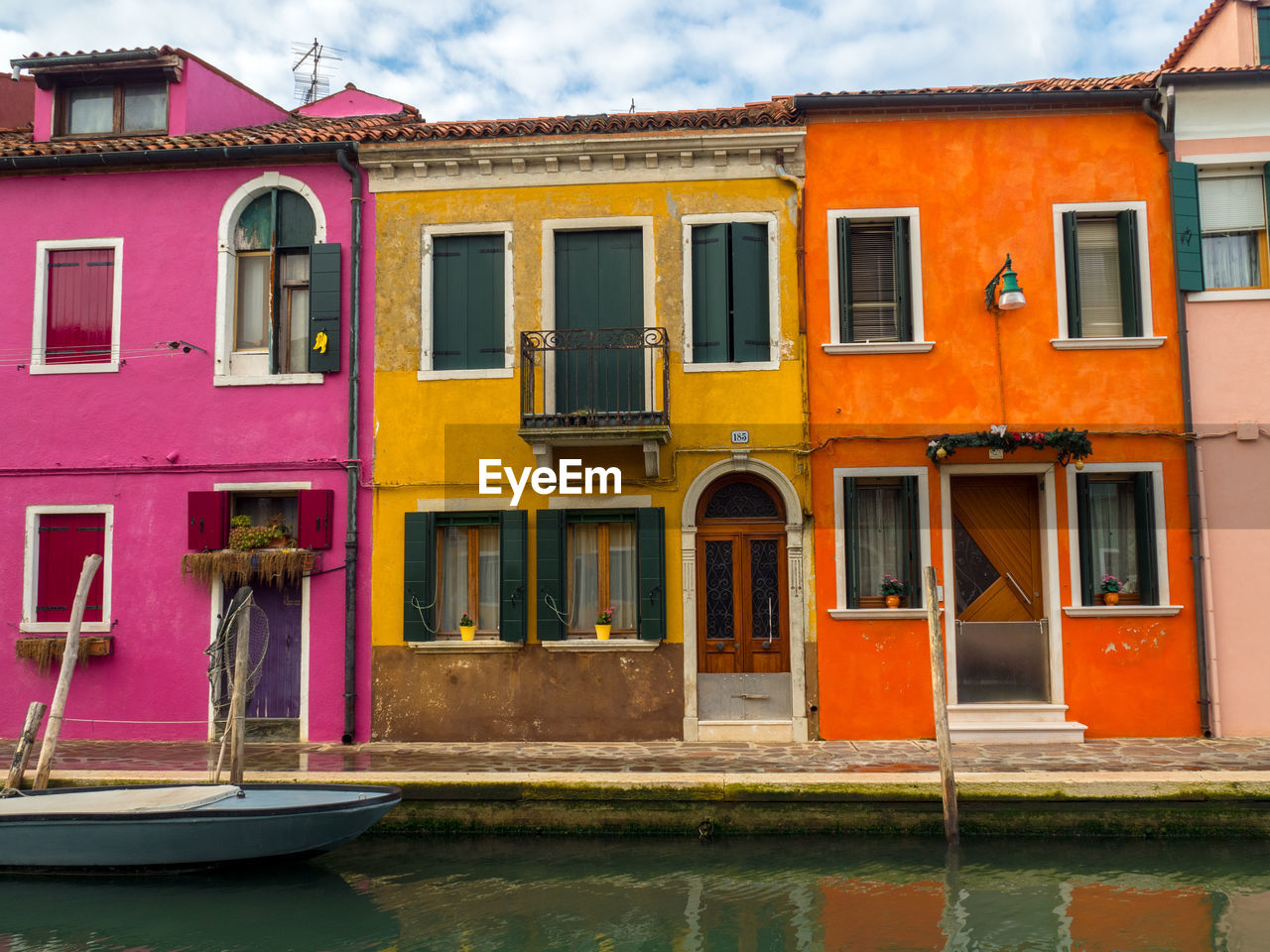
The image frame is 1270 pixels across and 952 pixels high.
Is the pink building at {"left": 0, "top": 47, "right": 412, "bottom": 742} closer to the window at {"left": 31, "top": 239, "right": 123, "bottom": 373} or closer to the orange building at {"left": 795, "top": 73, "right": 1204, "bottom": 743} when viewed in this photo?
the window at {"left": 31, "top": 239, "right": 123, "bottom": 373}

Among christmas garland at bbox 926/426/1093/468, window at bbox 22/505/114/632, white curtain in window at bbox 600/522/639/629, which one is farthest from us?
window at bbox 22/505/114/632

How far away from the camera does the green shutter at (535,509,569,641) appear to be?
1165 cm

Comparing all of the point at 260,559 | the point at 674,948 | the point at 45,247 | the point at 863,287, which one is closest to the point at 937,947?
the point at 674,948

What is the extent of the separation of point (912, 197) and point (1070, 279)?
6.51 feet

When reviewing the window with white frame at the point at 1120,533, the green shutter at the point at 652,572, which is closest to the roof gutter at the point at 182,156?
the green shutter at the point at 652,572

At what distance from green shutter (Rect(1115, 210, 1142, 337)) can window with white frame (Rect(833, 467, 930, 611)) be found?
2930 millimetres

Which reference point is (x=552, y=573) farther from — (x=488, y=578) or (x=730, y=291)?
(x=730, y=291)

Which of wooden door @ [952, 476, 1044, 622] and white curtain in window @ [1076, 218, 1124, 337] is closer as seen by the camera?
wooden door @ [952, 476, 1044, 622]

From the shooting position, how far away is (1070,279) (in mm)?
11648

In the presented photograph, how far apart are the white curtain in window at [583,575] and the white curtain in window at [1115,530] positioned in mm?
5566

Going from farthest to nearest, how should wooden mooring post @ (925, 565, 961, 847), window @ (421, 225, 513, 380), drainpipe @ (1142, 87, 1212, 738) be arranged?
window @ (421, 225, 513, 380) → drainpipe @ (1142, 87, 1212, 738) → wooden mooring post @ (925, 565, 961, 847)

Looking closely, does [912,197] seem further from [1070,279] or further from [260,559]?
[260,559]

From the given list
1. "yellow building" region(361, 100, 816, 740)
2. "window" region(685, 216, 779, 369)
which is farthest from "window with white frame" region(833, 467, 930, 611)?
"window" region(685, 216, 779, 369)

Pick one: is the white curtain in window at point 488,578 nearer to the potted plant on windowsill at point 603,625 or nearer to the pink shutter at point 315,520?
the potted plant on windowsill at point 603,625
